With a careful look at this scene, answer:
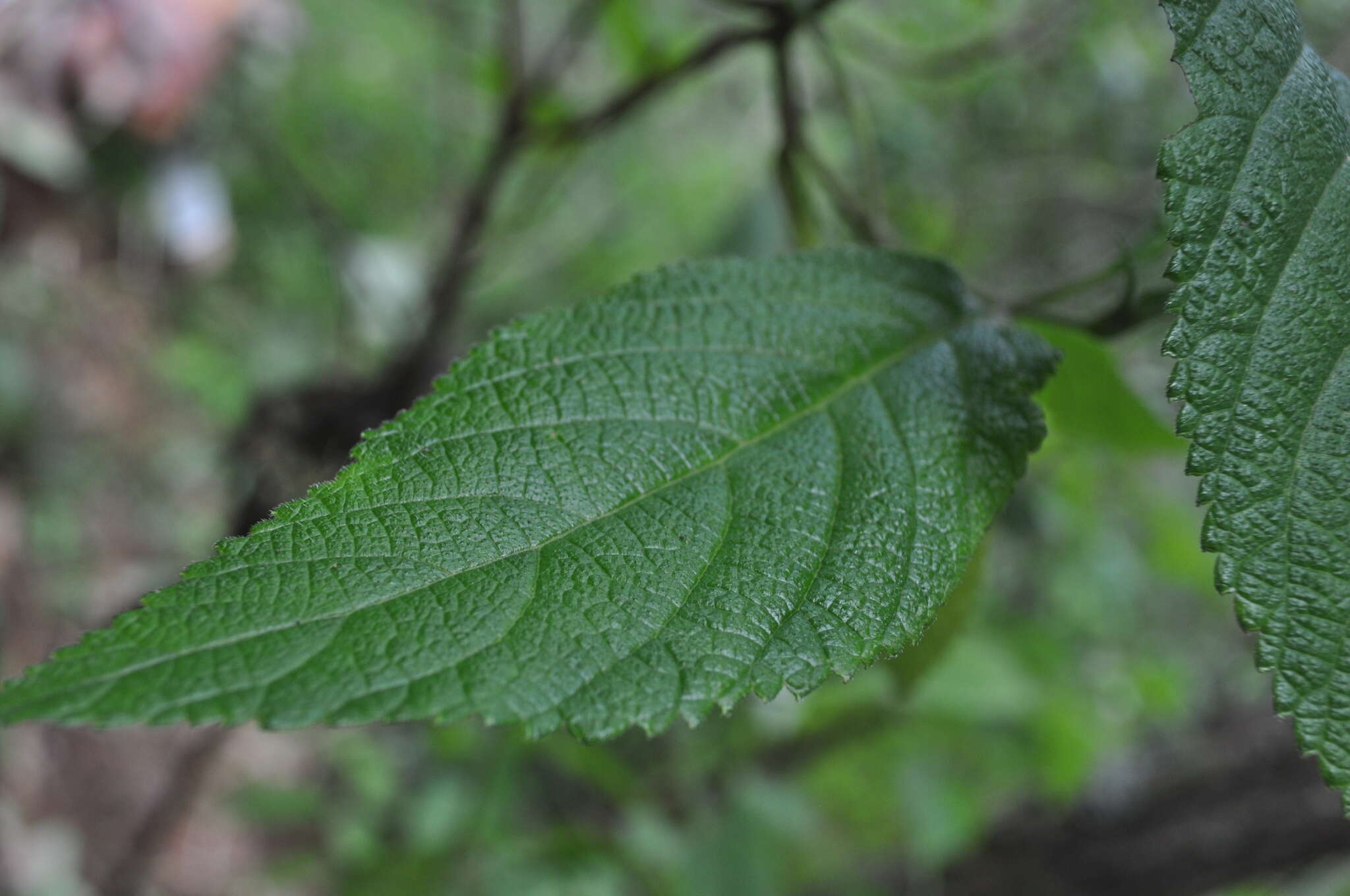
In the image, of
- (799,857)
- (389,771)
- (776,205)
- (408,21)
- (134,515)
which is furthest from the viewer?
(134,515)

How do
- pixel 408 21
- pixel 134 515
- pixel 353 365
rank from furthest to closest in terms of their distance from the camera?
pixel 134 515
pixel 408 21
pixel 353 365

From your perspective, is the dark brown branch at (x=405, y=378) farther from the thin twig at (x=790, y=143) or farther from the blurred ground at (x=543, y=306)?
the thin twig at (x=790, y=143)

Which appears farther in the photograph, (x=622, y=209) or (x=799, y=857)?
(x=622, y=209)

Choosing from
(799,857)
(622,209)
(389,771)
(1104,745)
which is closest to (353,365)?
(622,209)

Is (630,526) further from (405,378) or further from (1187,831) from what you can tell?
(1187,831)

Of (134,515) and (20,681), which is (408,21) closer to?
(134,515)

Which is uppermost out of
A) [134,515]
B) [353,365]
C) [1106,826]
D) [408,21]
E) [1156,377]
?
[408,21]

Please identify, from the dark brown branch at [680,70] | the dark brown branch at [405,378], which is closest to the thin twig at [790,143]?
the dark brown branch at [680,70]
